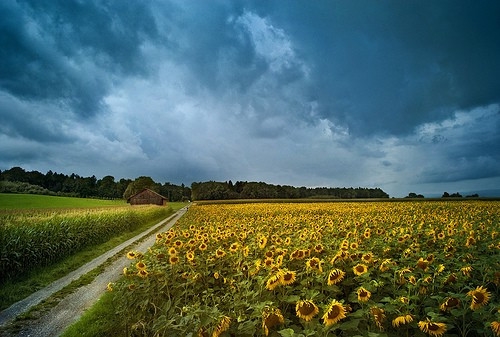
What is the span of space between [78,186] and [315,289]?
126m

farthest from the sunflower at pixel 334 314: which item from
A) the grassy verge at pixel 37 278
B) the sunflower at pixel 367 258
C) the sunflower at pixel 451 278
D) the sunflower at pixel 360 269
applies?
the grassy verge at pixel 37 278

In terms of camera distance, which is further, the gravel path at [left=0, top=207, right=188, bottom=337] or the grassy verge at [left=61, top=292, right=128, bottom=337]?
the gravel path at [left=0, top=207, right=188, bottom=337]

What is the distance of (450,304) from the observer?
3.14m

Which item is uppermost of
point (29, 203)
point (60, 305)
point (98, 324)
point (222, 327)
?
point (29, 203)

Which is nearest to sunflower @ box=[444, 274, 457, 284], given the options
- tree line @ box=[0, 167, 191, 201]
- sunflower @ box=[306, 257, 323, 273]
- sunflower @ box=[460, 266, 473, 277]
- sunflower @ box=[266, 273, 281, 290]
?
sunflower @ box=[460, 266, 473, 277]

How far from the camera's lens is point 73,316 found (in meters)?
7.96

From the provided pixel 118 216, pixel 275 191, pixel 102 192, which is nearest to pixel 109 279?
pixel 118 216

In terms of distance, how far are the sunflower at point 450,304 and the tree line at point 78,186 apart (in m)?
71.0

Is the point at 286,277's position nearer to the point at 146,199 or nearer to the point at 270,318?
the point at 270,318

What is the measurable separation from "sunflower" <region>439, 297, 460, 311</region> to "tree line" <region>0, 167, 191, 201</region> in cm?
7097

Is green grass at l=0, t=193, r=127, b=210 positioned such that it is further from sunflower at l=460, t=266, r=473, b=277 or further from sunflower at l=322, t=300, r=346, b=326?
sunflower at l=460, t=266, r=473, b=277

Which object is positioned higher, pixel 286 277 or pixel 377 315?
pixel 286 277

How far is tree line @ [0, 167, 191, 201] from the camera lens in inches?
2803

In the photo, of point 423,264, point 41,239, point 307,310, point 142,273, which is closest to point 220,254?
point 142,273
